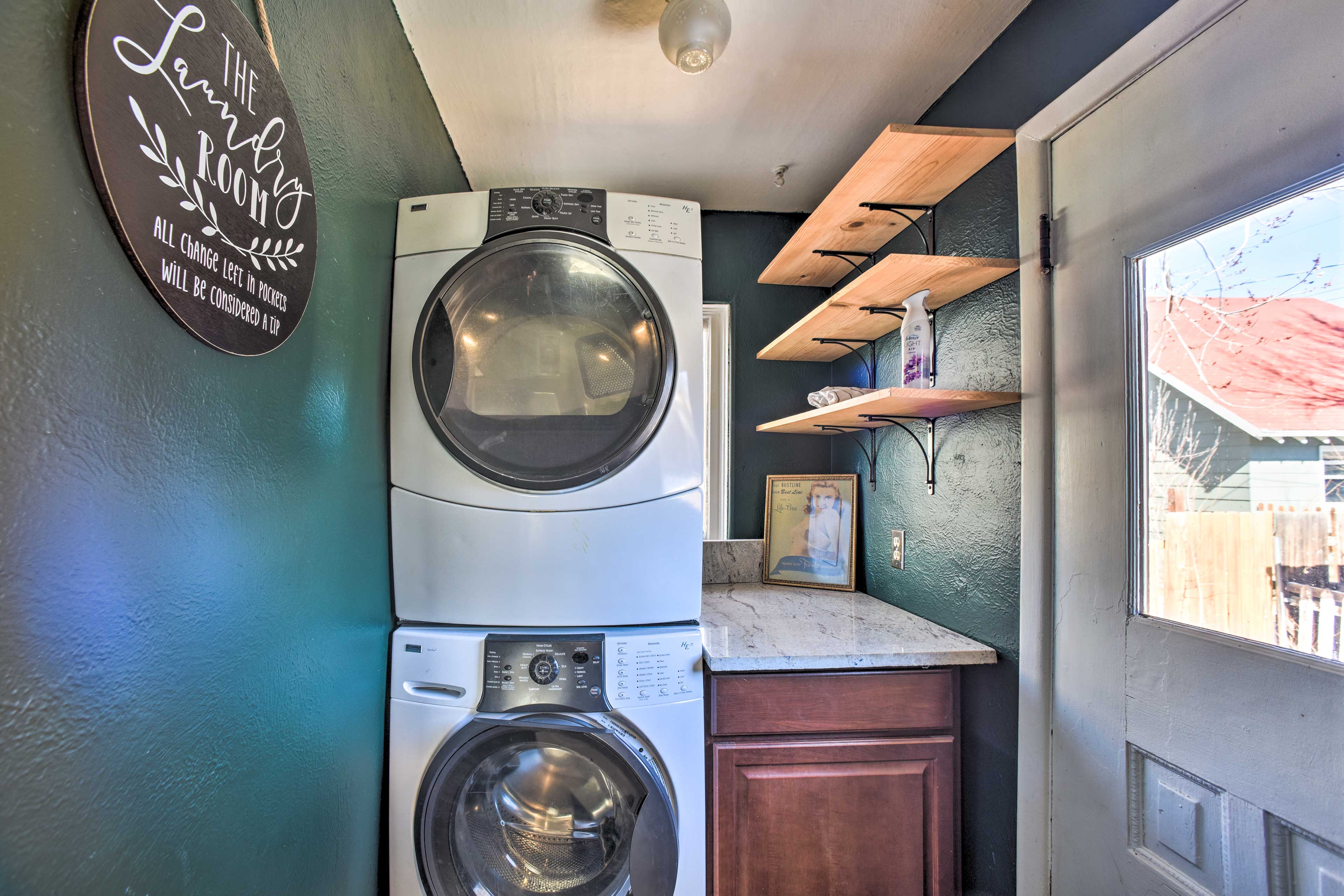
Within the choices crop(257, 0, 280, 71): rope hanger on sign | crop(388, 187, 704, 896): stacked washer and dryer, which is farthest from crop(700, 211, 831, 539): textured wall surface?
crop(257, 0, 280, 71): rope hanger on sign

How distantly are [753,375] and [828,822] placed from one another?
5.26 feet

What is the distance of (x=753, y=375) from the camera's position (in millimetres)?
2395

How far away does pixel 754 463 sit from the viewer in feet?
7.85

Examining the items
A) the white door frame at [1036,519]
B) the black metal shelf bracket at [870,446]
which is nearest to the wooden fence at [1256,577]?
the white door frame at [1036,519]

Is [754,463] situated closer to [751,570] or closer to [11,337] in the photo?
[751,570]

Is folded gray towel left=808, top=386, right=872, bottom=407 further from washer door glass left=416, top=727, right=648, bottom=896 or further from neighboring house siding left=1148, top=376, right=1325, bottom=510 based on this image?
washer door glass left=416, top=727, right=648, bottom=896

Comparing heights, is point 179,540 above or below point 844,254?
below

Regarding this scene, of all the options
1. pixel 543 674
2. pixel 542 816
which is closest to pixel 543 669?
pixel 543 674

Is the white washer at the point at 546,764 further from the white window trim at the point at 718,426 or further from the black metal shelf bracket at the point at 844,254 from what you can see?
the black metal shelf bracket at the point at 844,254

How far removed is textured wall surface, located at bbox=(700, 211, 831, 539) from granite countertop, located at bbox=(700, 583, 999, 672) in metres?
0.53

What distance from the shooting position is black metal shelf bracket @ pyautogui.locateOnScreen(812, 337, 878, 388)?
2062mm

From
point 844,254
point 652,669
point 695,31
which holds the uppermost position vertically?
point 695,31

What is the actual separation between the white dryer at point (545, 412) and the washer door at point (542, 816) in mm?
283

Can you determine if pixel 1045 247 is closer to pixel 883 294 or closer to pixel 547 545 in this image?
pixel 883 294
